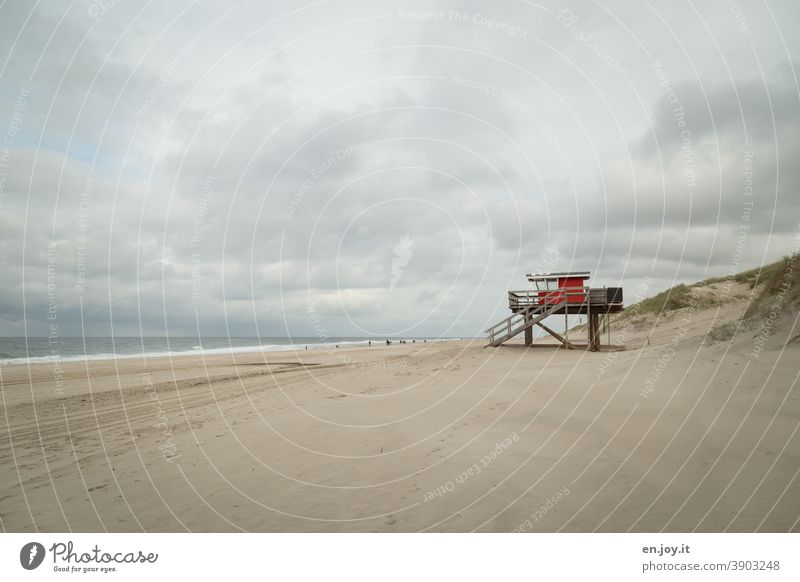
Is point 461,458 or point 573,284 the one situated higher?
point 573,284

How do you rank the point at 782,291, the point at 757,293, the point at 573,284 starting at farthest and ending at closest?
1. the point at 573,284
2. the point at 757,293
3. the point at 782,291

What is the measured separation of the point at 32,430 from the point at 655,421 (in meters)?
14.9

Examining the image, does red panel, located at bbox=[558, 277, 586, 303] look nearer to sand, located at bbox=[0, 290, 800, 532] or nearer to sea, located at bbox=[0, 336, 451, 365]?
sand, located at bbox=[0, 290, 800, 532]

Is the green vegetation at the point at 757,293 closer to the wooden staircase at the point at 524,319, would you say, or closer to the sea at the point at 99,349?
the wooden staircase at the point at 524,319

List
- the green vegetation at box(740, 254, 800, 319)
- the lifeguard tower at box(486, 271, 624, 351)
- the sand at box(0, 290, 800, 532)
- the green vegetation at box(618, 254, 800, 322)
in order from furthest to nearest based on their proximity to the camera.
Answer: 1. the lifeguard tower at box(486, 271, 624, 351)
2. the green vegetation at box(618, 254, 800, 322)
3. the green vegetation at box(740, 254, 800, 319)
4. the sand at box(0, 290, 800, 532)

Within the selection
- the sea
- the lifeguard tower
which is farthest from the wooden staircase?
the sea

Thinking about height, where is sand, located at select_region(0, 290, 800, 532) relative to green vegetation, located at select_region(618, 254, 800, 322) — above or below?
below

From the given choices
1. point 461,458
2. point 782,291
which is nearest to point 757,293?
point 782,291

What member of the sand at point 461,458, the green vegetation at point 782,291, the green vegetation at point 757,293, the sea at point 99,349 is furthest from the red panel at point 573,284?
the sea at point 99,349

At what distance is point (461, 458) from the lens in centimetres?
659

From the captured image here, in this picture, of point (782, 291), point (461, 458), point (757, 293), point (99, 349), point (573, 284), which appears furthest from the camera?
point (99, 349)

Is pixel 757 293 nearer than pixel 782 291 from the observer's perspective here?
No

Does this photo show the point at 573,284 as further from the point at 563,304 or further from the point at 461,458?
the point at 461,458

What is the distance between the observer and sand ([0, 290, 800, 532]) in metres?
5.03
